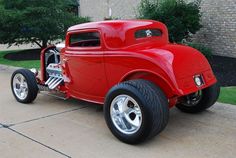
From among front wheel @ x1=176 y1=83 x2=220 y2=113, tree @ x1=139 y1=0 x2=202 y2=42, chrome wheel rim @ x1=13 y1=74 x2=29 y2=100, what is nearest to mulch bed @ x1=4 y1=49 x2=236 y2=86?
tree @ x1=139 y1=0 x2=202 y2=42

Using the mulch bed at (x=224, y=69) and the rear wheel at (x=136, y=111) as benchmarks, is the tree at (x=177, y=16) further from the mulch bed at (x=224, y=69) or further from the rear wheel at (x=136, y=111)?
the rear wheel at (x=136, y=111)

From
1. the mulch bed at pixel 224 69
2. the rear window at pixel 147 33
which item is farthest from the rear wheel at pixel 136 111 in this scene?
the mulch bed at pixel 224 69

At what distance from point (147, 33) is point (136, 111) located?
155 centimetres

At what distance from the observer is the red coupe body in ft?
16.9

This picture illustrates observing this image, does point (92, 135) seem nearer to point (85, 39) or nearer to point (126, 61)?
point (126, 61)

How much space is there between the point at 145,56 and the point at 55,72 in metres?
2.49

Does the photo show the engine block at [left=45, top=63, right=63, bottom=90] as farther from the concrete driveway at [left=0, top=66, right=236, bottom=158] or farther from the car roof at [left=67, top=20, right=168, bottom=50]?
the car roof at [left=67, top=20, right=168, bottom=50]

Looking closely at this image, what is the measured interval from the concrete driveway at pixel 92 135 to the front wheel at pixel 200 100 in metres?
0.12

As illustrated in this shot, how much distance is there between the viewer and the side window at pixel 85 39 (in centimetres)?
640

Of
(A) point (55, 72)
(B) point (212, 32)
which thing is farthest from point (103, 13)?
(A) point (55, 72)

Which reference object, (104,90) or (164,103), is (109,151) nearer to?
(164,103)

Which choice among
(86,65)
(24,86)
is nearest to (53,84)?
(24,86)

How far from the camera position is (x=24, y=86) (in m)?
7.34

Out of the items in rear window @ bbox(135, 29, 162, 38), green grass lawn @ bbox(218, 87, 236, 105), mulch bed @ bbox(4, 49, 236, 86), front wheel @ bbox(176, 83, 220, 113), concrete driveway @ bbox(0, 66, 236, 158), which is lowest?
mulch bed @ bbox(4, 49, 236, 86)
